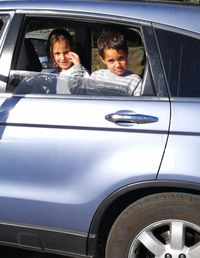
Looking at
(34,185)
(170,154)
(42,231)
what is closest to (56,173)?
(34,185)

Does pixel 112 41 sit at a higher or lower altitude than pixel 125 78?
higher

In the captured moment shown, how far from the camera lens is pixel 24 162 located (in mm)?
3066

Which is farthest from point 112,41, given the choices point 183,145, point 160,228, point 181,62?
point 160,228

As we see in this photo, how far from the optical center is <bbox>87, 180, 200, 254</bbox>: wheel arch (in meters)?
2.80

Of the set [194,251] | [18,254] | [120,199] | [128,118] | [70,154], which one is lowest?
[18,254]

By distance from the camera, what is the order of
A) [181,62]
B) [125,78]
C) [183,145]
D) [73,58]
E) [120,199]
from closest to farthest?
[183,145]
[181,62]
[120,199]
[125,78]
[73,58]

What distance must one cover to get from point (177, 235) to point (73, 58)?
131 cm

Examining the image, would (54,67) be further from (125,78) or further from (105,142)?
(105,142)

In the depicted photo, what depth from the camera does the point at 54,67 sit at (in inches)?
136

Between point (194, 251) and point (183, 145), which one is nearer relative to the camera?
point (183, 145)

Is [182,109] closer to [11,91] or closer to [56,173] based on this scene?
[56,173]

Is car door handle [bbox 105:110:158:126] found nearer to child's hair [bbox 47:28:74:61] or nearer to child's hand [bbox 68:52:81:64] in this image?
child's hand [bbox 68:52:81:64]

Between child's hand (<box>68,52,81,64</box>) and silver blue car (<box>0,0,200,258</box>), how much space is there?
0.20m

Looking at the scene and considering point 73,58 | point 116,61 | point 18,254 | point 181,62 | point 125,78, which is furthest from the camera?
point 18,254
